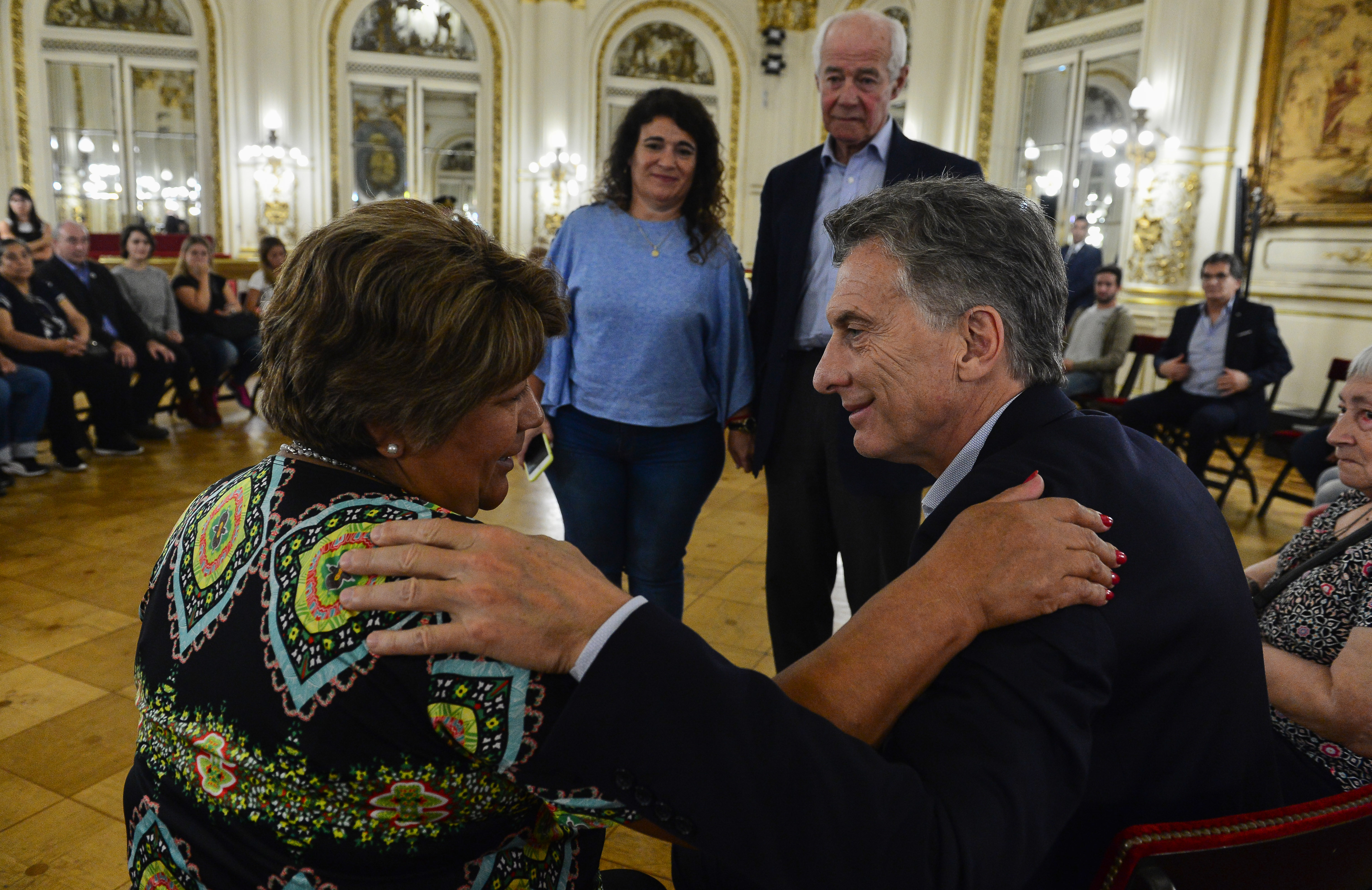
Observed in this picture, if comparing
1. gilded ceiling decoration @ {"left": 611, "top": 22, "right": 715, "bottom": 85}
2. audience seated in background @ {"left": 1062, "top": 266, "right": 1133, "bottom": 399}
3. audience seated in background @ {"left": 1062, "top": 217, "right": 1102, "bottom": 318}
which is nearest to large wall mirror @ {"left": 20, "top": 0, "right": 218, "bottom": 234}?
gilded ceiling decoration @ {"left": 611, "top": 22, "right": 715, "bottom": 85}

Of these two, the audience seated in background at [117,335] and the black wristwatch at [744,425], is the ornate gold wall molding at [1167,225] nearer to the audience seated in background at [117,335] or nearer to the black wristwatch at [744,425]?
the black wristwatch at [744,425]

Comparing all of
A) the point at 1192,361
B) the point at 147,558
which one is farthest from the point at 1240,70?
the point at 147,558

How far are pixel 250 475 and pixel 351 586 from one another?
0.25 metres

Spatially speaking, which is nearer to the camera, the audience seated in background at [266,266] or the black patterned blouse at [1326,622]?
the black patterned blouse at [1326,622]

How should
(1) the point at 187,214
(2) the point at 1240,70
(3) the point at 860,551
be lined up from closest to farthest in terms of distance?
(3) the point at 860,551 → (2) the point at 1240,70 → (1) the point at 187,214

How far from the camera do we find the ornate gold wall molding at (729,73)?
533 inches

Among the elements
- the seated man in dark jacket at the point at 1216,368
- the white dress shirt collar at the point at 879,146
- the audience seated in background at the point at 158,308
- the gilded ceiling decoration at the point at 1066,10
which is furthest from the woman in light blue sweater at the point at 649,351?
the gilded ceiling decoration at the point at 1066,10

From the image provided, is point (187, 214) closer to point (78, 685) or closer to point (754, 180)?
point (754, 180)

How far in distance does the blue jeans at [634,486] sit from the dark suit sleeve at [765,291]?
0.21m

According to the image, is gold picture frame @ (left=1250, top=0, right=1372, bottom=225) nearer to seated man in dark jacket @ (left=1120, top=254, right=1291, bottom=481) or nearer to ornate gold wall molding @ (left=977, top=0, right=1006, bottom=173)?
seated man in dark jacket @ (left=1120, top=254, right=1291, bottom=481)

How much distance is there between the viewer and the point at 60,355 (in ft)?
18.4

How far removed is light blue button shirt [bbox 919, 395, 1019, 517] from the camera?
1.18m

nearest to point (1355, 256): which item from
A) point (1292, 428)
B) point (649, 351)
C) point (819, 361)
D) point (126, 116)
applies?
point (1292, 428)

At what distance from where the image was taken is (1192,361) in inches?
224
